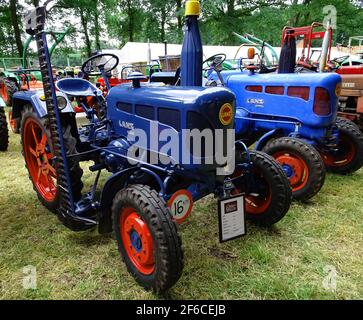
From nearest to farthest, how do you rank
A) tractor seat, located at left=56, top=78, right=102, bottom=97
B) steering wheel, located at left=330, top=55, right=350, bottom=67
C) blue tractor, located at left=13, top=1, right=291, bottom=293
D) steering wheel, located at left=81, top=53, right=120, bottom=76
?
1. blue tractor, located at left=13, top=1, right=291, bottom=293
2. steering wheel, located at left=81, top=53, right=120, bottom=76
3. tractor seat, located at left=56, top=78, right=102, bottom=97
4. steering wheel, located at left=330, top=55, right=350, bottom=67

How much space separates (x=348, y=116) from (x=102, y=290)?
4468 mm

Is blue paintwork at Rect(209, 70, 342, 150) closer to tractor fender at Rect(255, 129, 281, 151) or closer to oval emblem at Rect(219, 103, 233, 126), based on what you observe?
tractor fender at Rect(255, 129, 281, 151)

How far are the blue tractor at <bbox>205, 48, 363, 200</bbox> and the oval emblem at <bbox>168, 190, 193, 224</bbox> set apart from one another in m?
1.52

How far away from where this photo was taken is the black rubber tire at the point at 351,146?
12.2ft

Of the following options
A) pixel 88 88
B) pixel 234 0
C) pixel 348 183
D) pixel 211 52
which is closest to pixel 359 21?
pixel 234 0

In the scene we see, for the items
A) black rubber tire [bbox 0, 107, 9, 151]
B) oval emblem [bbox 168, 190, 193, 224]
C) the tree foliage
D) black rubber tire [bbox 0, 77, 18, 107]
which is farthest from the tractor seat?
the tree foliage

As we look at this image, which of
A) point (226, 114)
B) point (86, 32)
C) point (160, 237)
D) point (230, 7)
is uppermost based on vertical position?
point (230, 7)

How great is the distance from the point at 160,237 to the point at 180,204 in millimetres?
313

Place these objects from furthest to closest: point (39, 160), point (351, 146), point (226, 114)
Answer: point (351, 146) < point (39, 160) < point (226, 114)

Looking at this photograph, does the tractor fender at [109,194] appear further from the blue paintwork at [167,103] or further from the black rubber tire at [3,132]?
the black rubber tire at [3,132]

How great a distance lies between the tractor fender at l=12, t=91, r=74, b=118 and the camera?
2.40m

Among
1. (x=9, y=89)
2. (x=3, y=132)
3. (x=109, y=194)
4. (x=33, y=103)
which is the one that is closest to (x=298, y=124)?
(x=109, y=194)

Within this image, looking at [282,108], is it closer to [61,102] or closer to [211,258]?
[211,258]

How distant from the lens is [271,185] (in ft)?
7.93
